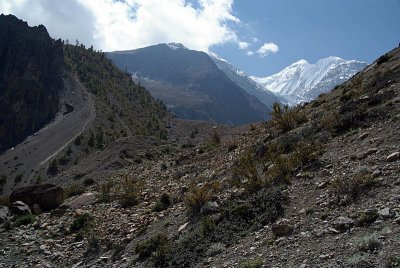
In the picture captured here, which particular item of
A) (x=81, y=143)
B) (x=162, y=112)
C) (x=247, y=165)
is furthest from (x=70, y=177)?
(x=162, y=112)

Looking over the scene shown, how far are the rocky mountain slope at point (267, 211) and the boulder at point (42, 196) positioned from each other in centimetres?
108

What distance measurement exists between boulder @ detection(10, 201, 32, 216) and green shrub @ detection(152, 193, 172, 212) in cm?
661

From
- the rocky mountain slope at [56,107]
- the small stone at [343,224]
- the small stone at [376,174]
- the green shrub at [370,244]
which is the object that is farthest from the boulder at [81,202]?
the rocky mountain slope at [56,107]

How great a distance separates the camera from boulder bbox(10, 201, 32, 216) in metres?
19.0

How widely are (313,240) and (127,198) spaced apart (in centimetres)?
1005

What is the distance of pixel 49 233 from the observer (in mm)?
16172

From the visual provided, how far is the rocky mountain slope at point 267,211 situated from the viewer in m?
8.72

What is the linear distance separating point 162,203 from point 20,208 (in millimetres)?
7299

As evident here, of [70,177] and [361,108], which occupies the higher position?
[361,108]

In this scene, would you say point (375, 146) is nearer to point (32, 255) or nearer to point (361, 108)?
point (361, 108)

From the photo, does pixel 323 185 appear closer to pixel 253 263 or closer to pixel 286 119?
pixel 253 263

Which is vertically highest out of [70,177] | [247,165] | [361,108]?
Result: [361,108]

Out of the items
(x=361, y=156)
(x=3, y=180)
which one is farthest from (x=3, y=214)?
(x=3, y=180)

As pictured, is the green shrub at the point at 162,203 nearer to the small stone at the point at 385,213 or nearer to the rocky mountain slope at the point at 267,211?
the rocky mountain slope at the point at 267,211
